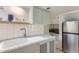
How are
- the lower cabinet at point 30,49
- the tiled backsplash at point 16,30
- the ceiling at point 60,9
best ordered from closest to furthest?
the lower cabinet at point 30,49
the ceiling at point 60,9
the tiled backsplash at point 16,30

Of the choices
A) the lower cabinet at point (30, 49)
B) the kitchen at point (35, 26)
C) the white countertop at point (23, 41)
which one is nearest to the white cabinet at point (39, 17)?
the kitchen at point (35, 26)

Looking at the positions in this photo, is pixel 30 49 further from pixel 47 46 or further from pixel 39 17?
pixel 39 17

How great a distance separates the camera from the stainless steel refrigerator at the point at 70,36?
4.28 feet

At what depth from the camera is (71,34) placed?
1.36 m

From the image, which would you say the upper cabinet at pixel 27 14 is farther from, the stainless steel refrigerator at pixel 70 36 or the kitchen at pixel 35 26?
the stainless steel refrigerator at pixel 70 36

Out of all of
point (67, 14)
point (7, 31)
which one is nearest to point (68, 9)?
point (67, 14)

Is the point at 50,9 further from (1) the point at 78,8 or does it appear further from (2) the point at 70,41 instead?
(2) the point at 70,41

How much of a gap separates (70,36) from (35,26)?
1.64ft

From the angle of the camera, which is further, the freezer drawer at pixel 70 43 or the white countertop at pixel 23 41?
the freezer drawer at pixel 70 43

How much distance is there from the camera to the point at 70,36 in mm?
1369
